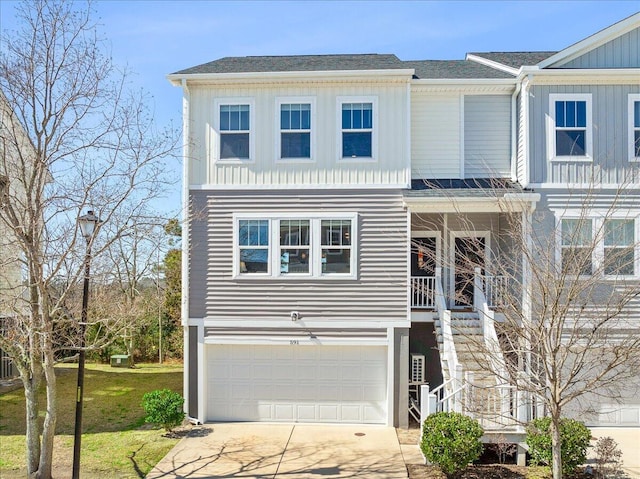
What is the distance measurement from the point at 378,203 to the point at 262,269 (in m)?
3.19

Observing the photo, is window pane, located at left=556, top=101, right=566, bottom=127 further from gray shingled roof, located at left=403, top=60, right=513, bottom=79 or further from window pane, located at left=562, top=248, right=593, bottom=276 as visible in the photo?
window pane, located at left=562, top=248, right=593, bottom=276

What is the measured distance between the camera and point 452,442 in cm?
839

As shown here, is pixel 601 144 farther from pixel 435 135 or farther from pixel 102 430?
pixel 102 430

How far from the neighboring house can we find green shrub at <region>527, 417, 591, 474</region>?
3416mm

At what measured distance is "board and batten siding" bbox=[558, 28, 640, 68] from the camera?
11578 millimetres

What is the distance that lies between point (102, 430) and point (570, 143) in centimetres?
1241

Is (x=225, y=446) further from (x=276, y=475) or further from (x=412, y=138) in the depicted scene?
(x=412, y=138)

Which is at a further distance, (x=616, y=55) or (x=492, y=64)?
(x=492, y=64)

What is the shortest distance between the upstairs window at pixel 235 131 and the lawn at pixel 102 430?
6.57m

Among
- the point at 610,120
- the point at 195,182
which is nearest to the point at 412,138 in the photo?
the point at 610,120

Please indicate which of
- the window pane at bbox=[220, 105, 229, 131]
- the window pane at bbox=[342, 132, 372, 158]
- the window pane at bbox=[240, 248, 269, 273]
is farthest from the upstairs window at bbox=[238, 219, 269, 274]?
the window pane at bbox=[342, 132, 372, 158]

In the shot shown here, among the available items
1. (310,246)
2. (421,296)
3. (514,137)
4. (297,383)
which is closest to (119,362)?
(297,383)

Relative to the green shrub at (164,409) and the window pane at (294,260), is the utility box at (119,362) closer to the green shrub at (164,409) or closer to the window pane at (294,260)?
the green shrub at (164,409)

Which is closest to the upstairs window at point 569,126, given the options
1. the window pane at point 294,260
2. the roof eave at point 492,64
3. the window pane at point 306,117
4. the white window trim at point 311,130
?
the roof eave at point 492,64
